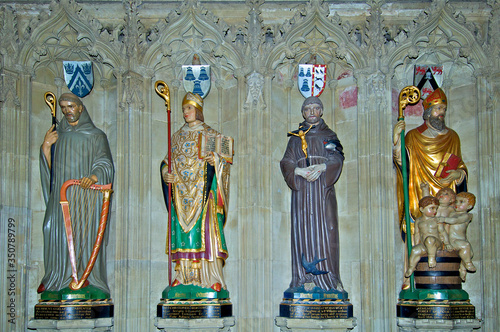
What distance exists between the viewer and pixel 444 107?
470 inches

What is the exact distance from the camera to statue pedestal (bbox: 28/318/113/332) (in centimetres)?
1094

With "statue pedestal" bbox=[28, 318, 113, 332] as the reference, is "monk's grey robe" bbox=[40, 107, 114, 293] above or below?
above

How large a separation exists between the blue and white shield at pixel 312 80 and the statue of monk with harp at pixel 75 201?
3506 mm

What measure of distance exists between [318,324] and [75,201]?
425 centimetres

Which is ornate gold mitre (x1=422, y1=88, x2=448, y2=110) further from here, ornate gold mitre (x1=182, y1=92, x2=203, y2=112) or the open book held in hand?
ornate gold mitre (x1=182, y1=92, x2=203, y2=112)

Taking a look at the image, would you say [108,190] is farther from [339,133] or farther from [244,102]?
[339,133]

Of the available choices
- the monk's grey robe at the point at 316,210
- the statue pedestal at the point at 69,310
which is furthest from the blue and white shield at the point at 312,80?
the statue pedestal at the point at 69,310

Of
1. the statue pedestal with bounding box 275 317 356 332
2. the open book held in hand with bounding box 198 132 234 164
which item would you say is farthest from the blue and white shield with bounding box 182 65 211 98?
the statue pedestal with bounding box 275 317 356 332

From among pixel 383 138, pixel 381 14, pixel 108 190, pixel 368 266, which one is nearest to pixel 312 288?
pixel 368 266

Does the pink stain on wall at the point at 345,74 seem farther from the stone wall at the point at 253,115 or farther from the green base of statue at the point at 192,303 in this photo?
the green base of statue at the point at 192,303

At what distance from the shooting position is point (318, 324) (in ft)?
36.1

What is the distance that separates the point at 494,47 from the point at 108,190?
6.67 metres

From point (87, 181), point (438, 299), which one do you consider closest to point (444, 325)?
point (438, 299)

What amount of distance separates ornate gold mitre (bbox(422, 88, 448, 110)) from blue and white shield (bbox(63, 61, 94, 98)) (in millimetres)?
5694
